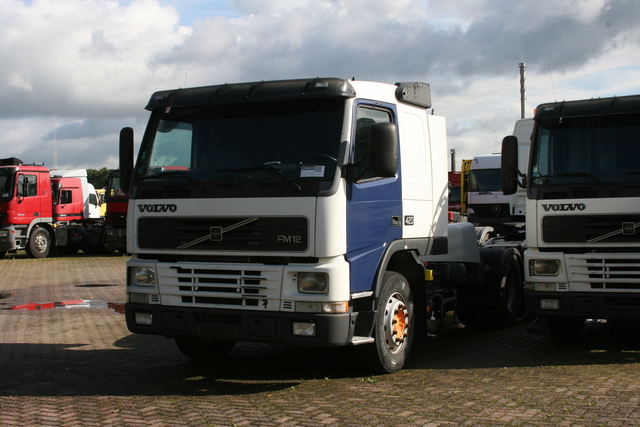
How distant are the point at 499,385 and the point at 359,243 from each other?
186 cm

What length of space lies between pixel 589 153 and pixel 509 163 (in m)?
0.91

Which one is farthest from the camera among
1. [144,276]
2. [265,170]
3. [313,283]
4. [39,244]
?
[39,244]

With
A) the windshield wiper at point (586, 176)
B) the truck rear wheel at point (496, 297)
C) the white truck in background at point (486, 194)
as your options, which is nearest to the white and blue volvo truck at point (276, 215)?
the windshield wiper at point (586, 176)

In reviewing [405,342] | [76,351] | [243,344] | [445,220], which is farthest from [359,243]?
[76,351]

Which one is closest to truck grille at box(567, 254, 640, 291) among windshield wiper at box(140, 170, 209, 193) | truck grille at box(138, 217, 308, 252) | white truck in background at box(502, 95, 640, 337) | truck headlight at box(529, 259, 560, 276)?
white truck in background at box(502, 95, 640, 337)

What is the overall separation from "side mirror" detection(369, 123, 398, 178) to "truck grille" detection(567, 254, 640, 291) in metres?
2.86

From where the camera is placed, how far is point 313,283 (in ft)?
21.8

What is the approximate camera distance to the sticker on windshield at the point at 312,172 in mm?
6711

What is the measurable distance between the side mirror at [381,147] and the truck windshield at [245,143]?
1.04 ft

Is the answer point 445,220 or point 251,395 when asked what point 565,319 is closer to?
point 445,220

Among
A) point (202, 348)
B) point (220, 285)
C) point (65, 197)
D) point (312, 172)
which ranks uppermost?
point (65, 197)

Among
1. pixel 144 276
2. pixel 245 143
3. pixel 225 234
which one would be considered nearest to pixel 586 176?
pixel 245 143

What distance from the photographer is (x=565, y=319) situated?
9438mm

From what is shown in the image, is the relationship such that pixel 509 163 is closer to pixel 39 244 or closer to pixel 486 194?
pixel 486 194
